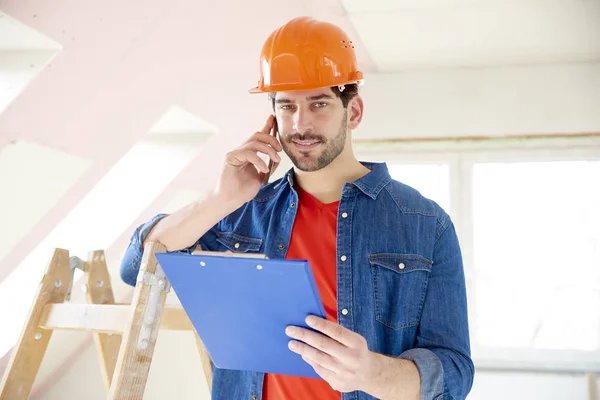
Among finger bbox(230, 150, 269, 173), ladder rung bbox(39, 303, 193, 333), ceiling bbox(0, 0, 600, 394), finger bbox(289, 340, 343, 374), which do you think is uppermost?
ceiling bbox(0, 0, 600, 394)

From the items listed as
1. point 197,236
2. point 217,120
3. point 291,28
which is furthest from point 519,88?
point 197,236

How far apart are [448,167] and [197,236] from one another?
9.25 feet

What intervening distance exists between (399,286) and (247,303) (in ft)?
1.51

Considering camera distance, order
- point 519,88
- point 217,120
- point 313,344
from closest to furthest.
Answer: point 313,344, point 217,120, point 519,88

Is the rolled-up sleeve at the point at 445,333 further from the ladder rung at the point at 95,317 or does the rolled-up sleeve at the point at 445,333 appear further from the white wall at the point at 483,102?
the white wall at the point at 483,102

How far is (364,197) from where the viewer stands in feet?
5.44

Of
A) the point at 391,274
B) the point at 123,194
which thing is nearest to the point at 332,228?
the point at 391,274

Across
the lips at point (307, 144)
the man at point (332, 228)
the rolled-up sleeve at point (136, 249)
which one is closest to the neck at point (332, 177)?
the man at point (332, 228)

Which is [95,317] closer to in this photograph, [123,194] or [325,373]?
[325,373]

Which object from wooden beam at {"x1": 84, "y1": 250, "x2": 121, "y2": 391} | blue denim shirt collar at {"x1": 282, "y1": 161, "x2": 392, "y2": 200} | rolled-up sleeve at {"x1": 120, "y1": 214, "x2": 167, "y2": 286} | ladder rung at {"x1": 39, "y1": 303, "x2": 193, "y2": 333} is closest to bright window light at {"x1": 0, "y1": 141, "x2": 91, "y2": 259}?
wooden beam at {"x1": 84, "y1": 250, "x2": 121, "y2": 391}

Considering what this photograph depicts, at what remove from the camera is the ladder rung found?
1.77 m

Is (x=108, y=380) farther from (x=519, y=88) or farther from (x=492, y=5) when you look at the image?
(x=519, y=88)

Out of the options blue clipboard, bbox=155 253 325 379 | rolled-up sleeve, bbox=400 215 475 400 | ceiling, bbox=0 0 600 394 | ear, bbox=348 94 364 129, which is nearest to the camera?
blue clipboard, bbox=155 253 325 379

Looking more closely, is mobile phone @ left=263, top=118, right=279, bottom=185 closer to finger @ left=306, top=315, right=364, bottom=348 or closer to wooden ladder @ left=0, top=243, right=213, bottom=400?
wooden ladder @ left=0, top=243, right=213, bottom=400
